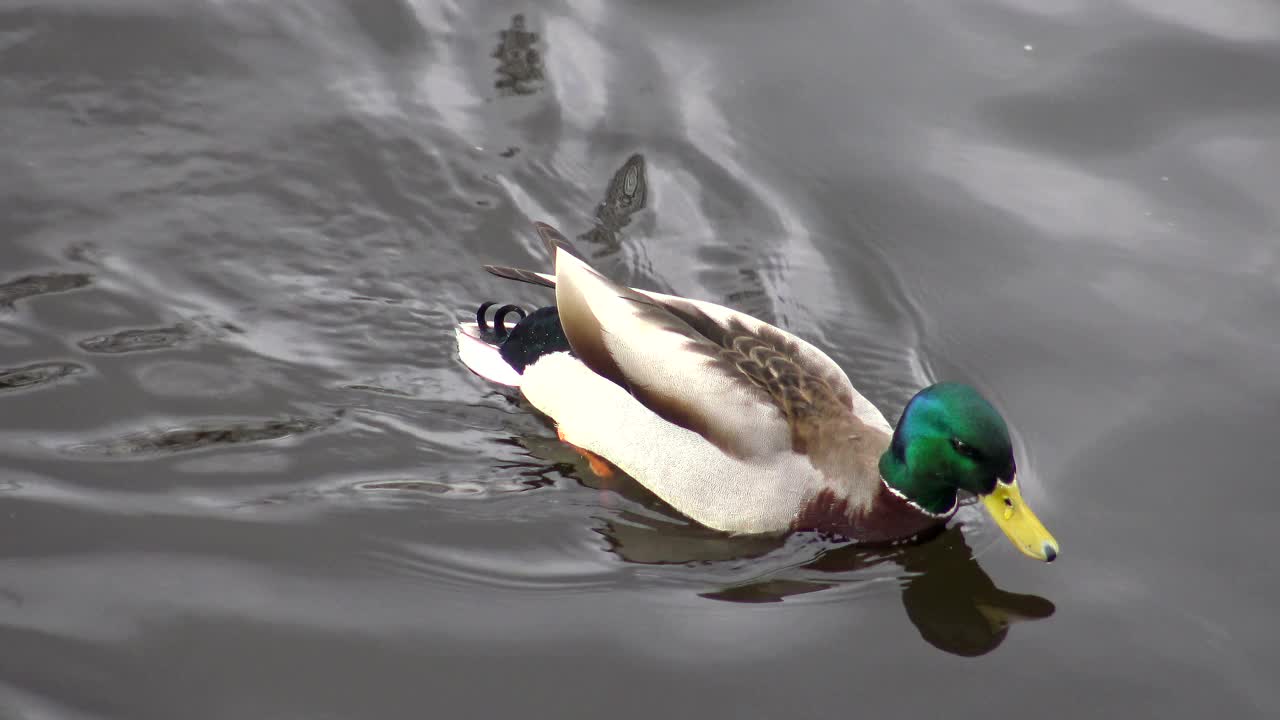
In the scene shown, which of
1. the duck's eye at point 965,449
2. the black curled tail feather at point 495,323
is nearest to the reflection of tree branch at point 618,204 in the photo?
the black curled tail feather at point 495,323

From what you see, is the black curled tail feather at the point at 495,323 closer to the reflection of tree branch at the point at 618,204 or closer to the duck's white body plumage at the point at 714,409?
the duck's white body plumage at the point at 714,409

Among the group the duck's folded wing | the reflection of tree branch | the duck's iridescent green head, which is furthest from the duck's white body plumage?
the reflection of tree branch

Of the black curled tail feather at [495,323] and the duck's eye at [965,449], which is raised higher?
the duck's eye at [965,449]

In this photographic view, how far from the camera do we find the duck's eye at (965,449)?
4773 millimetres

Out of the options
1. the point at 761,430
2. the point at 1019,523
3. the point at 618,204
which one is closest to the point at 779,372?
the point at 761,430

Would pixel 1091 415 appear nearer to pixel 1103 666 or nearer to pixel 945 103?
pixel 1103 666

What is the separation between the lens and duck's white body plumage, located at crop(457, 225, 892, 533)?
5.05 metres

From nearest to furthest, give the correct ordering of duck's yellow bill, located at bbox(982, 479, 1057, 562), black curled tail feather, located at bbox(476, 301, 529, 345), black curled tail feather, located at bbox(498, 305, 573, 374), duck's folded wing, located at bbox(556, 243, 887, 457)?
duck's yellow bill, located at bbox(982, 479, 1057, 562)
duck's folded wing, located at bbox(556, 243, 887, 457)
black curled tail feather, located at bbox(498, 305, 573, 374)
black curled tail feather, located at bbox(476, 301, 529, 345)

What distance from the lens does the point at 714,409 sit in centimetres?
505

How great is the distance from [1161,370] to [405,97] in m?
3.91

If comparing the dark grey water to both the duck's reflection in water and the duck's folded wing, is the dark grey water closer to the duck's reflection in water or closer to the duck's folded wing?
the duck's reflection in water

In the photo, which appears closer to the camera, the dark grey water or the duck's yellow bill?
the dark grey water

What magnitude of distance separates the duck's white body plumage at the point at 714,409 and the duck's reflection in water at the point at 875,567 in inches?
3.2

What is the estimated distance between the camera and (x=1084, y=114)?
7246mm
